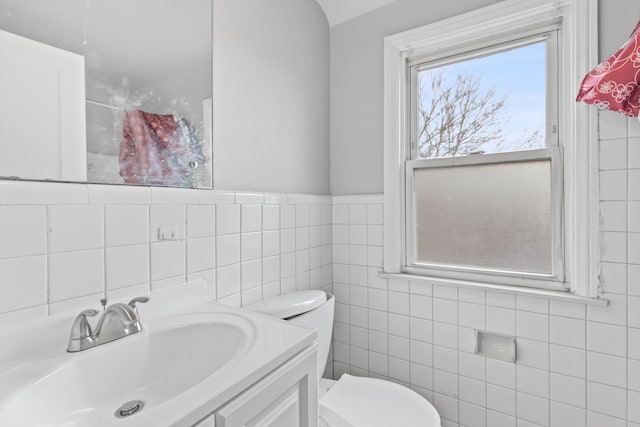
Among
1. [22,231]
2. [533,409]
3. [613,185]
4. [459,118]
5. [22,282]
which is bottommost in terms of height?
[533,409]

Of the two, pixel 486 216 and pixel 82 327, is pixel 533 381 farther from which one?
pixel 82 327

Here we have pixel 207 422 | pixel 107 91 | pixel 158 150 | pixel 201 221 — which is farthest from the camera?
pixel 201 221

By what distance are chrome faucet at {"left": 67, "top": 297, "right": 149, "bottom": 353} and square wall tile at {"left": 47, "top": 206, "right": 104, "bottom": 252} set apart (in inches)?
6.9

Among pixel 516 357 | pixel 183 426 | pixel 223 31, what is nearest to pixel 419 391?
pixel 516 357

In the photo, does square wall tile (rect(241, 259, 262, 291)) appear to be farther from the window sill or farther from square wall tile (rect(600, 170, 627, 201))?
square wall tile (rect(600, 170, 627, 201))

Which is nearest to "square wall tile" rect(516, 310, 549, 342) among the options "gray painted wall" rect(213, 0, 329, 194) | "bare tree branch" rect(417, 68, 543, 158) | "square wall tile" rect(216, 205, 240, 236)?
"bare tree branch" rect(417, 68, 543, 158)

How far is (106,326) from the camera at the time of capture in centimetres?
79

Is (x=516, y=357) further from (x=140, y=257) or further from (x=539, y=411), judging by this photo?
(x=140, y=257)

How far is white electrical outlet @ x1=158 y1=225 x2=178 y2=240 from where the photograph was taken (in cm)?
99

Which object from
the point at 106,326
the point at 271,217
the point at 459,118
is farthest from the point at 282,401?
the point at 459,118

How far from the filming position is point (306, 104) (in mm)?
1685

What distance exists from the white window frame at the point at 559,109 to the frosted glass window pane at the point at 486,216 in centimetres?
8

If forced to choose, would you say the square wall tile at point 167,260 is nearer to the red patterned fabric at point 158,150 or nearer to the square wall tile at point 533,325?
the red patterned fabric at point 158,150

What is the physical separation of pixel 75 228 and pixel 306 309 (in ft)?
2.65
